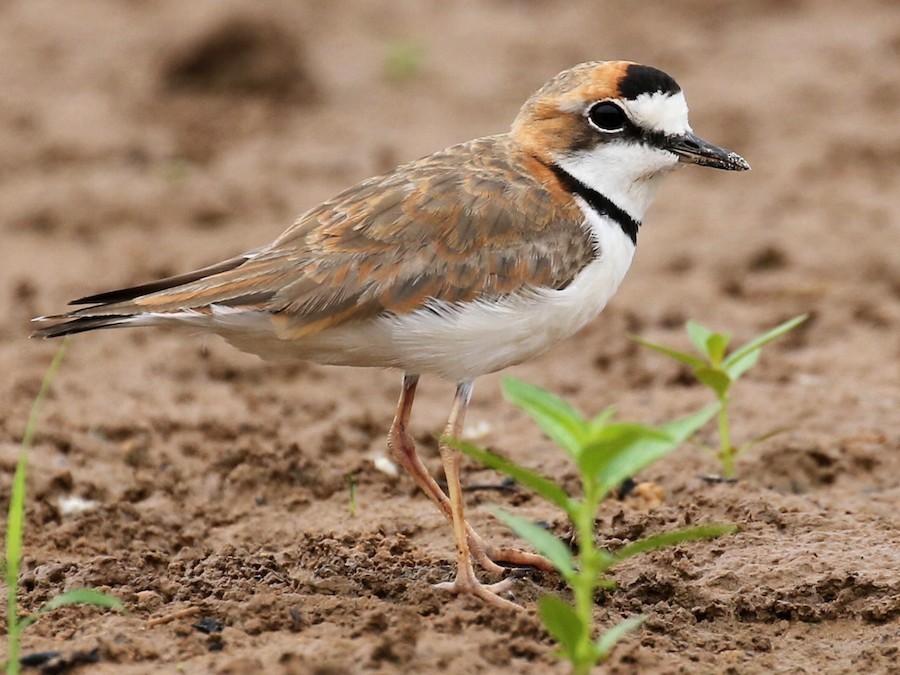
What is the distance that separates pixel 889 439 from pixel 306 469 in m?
2.46

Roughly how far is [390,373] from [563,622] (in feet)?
13.0

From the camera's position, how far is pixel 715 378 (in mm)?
4957

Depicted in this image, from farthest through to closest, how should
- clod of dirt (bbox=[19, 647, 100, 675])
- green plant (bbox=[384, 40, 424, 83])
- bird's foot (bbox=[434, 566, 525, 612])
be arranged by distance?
green plant (bbox=[384, 40, 424, 83]) → bird's foot (bbox=[434, 566, 525, 612]) → clod of dirt (bbox=[19, 647, 100, 675])

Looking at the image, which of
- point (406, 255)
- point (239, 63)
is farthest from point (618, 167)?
point (239, 63)

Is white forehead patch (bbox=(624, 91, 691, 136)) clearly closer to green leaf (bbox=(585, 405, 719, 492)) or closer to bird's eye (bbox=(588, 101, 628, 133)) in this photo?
bird's eye (bbox=(588, 101, 628, 133))

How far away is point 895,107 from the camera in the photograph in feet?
31.7

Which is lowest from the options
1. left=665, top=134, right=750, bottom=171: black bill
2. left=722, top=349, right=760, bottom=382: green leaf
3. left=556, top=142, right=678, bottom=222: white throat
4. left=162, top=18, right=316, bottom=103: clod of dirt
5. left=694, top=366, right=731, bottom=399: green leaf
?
left=694, top=366, right=731, bottom=399: green leaf

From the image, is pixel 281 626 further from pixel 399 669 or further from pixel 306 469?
pixel 306 469

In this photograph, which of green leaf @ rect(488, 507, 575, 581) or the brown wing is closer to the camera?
green leaf @ rect(488, 507, 575, 581)

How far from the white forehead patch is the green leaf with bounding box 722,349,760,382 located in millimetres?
865

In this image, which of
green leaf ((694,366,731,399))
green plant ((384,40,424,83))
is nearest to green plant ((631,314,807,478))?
green leaf ((694,366,731,399))

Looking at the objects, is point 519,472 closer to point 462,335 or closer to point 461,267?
point 462,335

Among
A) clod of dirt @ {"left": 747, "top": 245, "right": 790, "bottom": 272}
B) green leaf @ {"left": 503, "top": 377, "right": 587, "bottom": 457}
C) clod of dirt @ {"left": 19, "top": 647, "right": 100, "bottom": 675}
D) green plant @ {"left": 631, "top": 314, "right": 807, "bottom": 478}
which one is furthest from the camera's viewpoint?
clod of dirt @ {"left": 747, "top": 245, "right": 790, "bottom": 272}

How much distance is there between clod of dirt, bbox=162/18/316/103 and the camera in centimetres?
997
